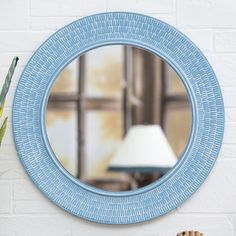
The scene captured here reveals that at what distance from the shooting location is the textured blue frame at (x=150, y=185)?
155cm

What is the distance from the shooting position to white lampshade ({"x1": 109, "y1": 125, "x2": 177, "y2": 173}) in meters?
1.54

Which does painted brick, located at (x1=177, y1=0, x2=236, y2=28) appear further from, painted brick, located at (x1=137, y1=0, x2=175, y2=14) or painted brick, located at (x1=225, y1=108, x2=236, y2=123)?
painted brick, located at (x1=225, y1=108, x2=236, y2=123)

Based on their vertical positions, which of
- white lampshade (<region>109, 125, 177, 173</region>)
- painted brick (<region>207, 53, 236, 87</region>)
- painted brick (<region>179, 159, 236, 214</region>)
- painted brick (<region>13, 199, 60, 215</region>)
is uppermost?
painted brick (<region>207, 53, 236, 87</region>)

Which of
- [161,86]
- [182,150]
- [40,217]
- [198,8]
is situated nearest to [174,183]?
[182,150]

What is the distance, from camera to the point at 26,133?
1.57m

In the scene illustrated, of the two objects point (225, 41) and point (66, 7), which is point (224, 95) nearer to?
point (225, 41)

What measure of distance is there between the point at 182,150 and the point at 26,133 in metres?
0.45

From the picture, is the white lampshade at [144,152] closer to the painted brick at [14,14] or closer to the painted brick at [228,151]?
the painted brick at [228,151]

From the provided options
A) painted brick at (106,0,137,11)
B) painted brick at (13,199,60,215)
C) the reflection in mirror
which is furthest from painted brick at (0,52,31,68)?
painted brick at (13,199,60,215)

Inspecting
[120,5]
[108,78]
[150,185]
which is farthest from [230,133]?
[120,5]

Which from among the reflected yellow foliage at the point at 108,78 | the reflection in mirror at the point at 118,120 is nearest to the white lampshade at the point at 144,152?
the reflection in mirror at the point at 118,120

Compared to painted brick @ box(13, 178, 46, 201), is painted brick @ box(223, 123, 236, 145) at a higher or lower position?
higher

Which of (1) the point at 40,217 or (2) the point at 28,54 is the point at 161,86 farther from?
(1) the point at 40,217

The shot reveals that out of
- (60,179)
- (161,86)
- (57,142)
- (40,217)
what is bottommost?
(40,217)
